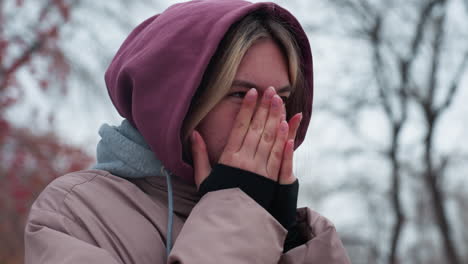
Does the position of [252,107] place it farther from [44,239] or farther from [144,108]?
[44,239]

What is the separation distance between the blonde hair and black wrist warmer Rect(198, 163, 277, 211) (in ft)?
0.58

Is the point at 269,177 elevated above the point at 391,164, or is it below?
above

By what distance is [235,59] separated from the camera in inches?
68.2

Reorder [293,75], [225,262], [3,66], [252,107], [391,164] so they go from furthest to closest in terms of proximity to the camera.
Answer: [391,164]
[3,66]
[293,75]
[252,107]
[225,262]

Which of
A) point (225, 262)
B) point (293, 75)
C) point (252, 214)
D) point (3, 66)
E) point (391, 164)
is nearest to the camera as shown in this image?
point (225, 262)

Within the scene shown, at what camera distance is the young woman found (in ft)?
4.92

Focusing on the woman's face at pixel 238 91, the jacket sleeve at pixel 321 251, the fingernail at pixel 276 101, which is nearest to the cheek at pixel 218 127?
the woman's face at pixel 238 91

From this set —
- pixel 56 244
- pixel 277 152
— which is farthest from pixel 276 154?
pixel 56 244

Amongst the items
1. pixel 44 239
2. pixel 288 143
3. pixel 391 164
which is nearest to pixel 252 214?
pixel 288 143

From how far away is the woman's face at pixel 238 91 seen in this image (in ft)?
5.62

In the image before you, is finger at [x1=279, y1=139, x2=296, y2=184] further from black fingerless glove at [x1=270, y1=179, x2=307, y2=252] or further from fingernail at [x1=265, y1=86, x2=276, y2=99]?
fingernail at [x1=265, y1=86, x2=276, y2=99]

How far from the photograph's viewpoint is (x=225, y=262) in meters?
1.42

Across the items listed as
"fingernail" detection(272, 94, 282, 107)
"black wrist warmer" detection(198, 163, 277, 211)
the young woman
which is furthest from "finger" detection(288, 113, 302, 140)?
"black wrist warmer" detection(198, 163, 277, 211)

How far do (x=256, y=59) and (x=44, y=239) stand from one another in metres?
0.76
